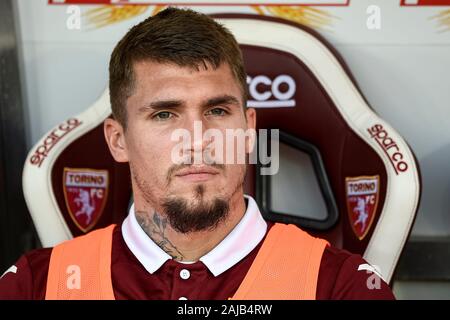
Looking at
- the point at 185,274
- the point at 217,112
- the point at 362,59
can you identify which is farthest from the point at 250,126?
the point at 362,59

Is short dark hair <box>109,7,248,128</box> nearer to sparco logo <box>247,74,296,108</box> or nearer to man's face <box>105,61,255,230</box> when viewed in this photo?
man's face <box>105,61,255,230</box>

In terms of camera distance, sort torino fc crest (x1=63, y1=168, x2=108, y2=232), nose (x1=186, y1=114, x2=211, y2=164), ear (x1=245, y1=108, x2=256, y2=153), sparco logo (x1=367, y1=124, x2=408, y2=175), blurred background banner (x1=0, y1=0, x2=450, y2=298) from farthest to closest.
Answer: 1. blurred background banner (x1=0, y1=0, x2=450, y2=298)
2. torino fc crest (x1=63, y1=168, x2=108, y2=232)
3. sparco logo (x1=367, y1=124, x2=408, y2=175)
4. ear (x1=245, y1=108, x2=256, y2=153)
5. nose (x1=186, y1=114, x2=211, y2=164)

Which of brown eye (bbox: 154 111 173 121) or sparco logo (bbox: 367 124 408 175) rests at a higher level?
brown eye (bbox: 154 111 173 121)

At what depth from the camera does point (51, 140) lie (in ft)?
5.68

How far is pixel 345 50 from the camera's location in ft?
6.40

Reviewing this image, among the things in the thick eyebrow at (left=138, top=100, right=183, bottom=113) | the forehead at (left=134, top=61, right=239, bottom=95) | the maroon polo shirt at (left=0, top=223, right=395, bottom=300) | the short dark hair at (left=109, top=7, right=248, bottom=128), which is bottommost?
the maroon polo shirt at (left=0, top=223, right=395, bottom=300)

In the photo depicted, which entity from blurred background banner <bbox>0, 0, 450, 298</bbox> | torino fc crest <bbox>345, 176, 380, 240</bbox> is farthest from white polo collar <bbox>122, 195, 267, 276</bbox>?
blurred background banner <bbox>0, 0, 450, 298</bbox>

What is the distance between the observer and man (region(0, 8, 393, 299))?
1094 mm

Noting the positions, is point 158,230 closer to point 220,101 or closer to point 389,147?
point 220,101

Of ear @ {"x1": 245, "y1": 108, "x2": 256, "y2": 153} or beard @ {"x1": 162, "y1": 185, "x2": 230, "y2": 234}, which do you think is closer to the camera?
beard @ {"x1": 162, "y1": 185, "x2": 230, "y2": 234}

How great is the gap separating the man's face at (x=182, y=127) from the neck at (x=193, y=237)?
0.03 m

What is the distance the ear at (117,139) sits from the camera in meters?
1.24

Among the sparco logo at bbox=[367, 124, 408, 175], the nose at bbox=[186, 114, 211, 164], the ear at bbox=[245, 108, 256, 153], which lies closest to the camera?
the nose at bbox=[186, 114, 211, 164]
